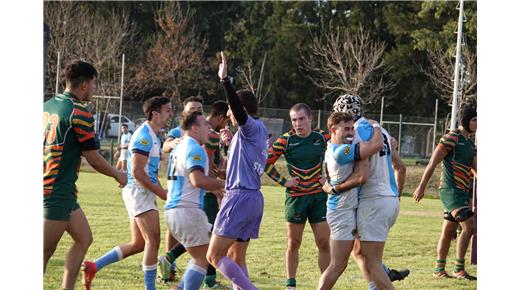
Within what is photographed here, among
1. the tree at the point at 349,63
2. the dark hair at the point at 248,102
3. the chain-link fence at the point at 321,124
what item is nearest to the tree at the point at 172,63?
the chain-link fence at the point at 321,124

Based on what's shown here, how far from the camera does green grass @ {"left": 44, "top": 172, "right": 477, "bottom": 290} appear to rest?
918 centimetres

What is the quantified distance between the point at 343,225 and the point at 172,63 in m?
41.8

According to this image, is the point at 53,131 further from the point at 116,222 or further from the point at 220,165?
the point at 116,222

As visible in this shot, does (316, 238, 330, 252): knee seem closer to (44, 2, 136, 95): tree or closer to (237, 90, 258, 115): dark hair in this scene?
(237, 90, 258, 115): dark hair

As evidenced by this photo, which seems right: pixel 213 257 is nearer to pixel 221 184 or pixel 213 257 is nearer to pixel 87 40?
pixel 221 184

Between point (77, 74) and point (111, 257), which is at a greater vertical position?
point (77, 74)

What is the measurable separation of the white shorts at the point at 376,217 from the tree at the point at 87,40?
121ft

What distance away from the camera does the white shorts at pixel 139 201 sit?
26.6 ft

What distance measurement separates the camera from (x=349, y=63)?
1716 inches

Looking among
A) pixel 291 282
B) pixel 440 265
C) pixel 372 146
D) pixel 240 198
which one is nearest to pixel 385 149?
pixel 372 146

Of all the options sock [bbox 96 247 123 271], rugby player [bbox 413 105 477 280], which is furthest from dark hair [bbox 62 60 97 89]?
rugby player [bbox 413 105 477 280]

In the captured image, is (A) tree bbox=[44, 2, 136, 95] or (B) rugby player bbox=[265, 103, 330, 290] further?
(A) tree bbox=[44, 2, 136, 95]

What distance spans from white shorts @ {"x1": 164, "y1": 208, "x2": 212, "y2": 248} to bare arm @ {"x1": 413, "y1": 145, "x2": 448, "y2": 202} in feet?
11.5
